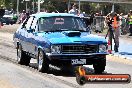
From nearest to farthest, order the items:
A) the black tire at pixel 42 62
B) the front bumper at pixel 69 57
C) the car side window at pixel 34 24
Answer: the front bumper at pixel 69 57 → the black tire at pixel 42 62 → the car side window at pixel 34 24

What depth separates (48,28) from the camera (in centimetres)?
1343

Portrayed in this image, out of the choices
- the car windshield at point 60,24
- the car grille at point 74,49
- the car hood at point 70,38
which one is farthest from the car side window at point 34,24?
the car grille at point 74,49

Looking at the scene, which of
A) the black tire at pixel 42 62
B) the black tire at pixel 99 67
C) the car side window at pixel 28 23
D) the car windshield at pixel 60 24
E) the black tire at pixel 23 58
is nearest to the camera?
the black tire at pixel 42 62

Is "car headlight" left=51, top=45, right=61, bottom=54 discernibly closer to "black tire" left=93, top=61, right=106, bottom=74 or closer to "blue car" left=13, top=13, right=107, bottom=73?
"blue car" left=13, top=13, right=107, bottom=73

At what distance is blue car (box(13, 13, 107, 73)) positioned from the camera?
12.2 meters

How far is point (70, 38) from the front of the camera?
40.5 feet

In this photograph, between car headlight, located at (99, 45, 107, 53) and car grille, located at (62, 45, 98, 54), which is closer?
car grille, located at (62, 45, 98, 54)

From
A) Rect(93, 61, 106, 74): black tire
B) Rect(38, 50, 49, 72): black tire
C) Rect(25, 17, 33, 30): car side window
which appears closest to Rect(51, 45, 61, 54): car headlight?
Rect(38, 50, 49, 72): black tire

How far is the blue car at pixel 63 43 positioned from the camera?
39.9ft

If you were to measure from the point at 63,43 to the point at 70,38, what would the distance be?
0.29 metres

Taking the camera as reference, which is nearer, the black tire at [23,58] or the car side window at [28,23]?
the car side window at [28,23]

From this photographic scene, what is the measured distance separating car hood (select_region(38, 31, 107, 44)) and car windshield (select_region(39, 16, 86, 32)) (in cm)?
53

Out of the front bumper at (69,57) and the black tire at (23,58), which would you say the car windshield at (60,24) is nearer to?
the front bumper at (69,57)

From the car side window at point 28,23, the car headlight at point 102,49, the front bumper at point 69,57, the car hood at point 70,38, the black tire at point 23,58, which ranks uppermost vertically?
the car side window at point 28,23
